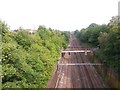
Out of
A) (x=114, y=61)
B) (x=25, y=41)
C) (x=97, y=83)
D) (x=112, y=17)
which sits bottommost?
(x=97, y=83)

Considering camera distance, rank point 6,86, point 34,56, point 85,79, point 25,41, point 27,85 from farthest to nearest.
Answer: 1. point 85,79
2. point 25,41
3. point 34,56
4. point 27,85
5. point 6,86

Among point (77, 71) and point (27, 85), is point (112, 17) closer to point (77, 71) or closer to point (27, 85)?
point (77, 71)

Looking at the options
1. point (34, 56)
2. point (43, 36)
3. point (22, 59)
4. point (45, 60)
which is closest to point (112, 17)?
point (43, 36)

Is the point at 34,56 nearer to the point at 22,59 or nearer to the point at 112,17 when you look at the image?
the point at 22,59

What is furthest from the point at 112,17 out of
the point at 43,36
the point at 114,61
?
the point at 114,61

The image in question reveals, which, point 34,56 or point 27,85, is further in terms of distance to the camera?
point 34,56

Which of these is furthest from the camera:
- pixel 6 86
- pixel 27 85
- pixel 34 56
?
pixel 34 56

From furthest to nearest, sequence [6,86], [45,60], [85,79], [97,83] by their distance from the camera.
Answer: [85,79]
[97,83]
[45,60]
[6,86]

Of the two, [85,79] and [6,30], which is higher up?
[6,30]

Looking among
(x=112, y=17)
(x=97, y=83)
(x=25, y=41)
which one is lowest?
(x=97, y=83)
